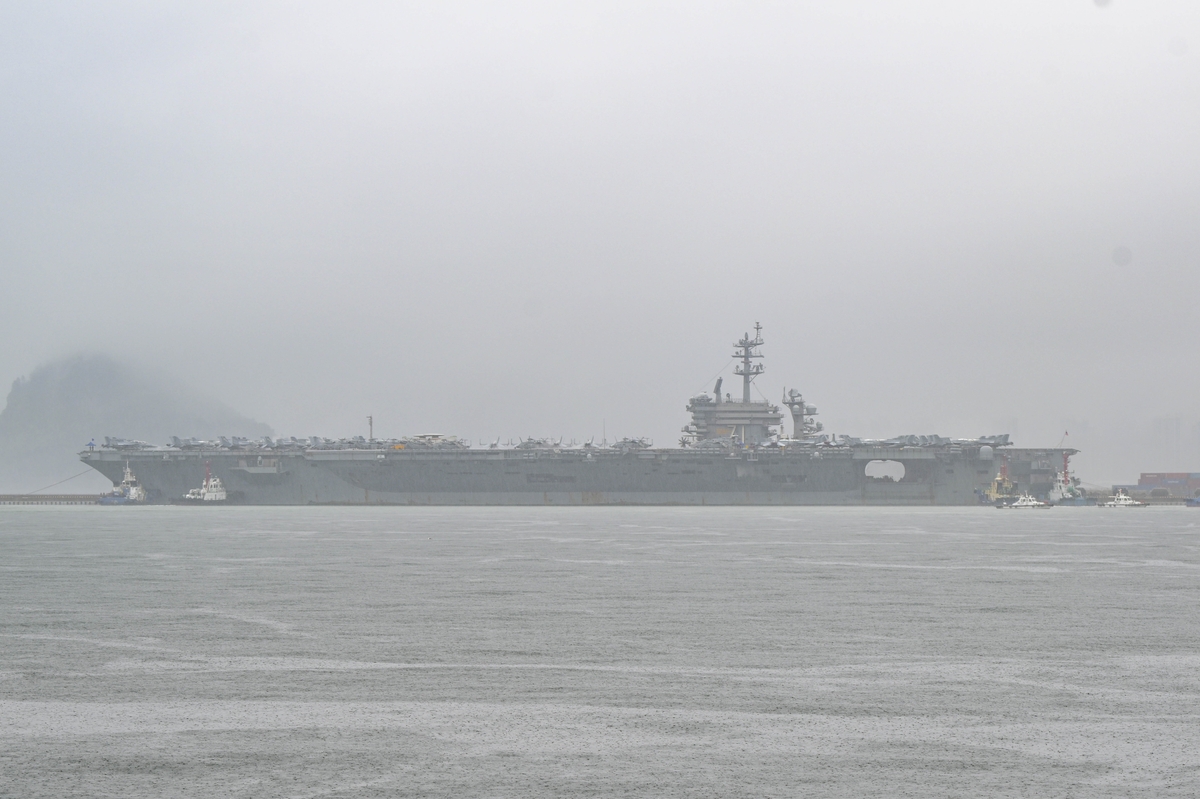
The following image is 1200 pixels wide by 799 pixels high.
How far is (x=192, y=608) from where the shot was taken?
1518 cm

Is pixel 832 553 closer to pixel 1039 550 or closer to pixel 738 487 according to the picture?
pixel 1039 550

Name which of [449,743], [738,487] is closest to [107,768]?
[449,743]

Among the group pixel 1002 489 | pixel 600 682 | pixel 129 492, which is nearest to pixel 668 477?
pixel 1002 489

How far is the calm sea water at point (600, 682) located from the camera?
7.02m

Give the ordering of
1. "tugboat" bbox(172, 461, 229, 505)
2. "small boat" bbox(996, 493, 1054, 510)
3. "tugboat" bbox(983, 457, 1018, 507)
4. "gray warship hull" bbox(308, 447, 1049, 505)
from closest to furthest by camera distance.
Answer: "small boat" bbox(996, 493, 1054, 510) < "tugboat" bbox(983, 457, 1018, 507) < "gray warship hull" bbox(308, 447, 1049, 505) < "tugboat" bbox(172, 461, 229, 505)

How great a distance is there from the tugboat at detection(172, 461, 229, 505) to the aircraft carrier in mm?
343

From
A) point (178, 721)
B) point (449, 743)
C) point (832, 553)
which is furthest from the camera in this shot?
point (832, 553)

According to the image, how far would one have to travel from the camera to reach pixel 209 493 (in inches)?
2611

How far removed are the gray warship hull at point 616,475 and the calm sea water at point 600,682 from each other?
42378 millimetres

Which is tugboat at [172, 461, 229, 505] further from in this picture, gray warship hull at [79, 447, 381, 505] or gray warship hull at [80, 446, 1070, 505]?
gray warship hull at [80, 446, 1070, 505]

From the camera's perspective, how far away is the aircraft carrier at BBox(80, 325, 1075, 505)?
63.9 meters

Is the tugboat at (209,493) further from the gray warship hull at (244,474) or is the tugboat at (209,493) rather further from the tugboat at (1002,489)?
the tugboat at (1002,489)

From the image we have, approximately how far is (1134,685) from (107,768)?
778cm

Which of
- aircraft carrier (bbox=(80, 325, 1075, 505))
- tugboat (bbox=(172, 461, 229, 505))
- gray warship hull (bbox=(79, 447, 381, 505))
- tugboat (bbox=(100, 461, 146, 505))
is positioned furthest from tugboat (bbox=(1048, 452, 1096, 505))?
tugboat (bbox=(100, 461, 146, 505))
